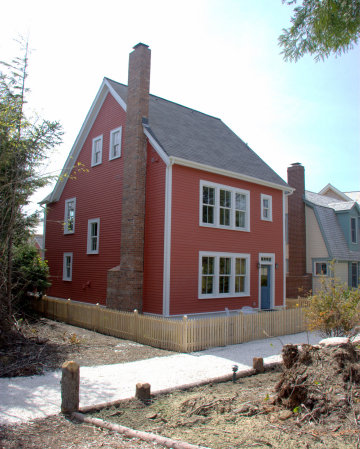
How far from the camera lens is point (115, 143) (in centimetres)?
1847

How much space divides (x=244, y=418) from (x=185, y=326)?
5331mm

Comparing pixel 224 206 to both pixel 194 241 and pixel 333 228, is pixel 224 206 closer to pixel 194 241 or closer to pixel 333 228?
pixel 194 241

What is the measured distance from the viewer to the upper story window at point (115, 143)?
59.6ft

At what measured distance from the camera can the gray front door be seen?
1950 centimetres

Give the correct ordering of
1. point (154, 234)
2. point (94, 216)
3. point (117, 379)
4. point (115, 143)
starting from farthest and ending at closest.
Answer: point (94, 216), point (115, 143), point (154, 234), point (117, 379)

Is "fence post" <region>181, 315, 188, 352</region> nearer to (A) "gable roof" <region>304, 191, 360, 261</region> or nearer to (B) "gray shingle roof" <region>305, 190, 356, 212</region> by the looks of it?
(A) "gable roof" <region>304, 191, 360, 261</region>

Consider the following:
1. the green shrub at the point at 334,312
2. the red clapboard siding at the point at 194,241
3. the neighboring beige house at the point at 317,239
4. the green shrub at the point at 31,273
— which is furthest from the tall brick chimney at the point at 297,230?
the green shrub at the point at 31,273

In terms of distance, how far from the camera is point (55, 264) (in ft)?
71.2

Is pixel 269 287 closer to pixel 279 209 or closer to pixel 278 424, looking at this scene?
pixel 279 209

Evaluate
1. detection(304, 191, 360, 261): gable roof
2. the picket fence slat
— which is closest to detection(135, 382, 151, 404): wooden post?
the picket fence slat

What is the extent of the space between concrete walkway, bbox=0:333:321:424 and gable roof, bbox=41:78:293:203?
769cm

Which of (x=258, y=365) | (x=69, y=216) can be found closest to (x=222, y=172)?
(x=69, y=216)

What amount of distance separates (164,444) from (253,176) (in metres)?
15.0

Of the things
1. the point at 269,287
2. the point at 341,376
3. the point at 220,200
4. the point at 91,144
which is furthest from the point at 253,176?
the point at 341,376
